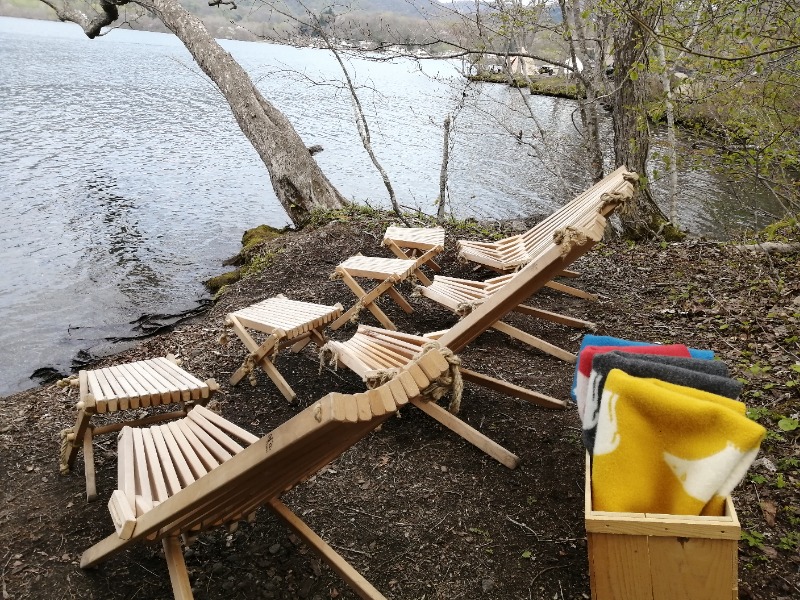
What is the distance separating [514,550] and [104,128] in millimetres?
19426

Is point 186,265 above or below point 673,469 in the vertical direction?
below

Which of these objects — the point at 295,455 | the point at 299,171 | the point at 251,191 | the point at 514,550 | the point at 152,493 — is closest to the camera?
the point at 295,455

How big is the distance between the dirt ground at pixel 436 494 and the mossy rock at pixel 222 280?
10.2ft

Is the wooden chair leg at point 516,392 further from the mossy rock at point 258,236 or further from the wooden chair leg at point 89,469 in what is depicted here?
the mossy rock at point 258,236

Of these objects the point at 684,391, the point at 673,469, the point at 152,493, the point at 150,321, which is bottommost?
the point at 150,321

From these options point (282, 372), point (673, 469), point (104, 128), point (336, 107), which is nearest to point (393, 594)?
point (673, 469)

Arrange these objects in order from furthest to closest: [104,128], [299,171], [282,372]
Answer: [104,128] < [299,171] < [282,372]

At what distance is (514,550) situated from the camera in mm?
2684

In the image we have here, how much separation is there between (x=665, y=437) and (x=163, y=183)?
45.3 feet

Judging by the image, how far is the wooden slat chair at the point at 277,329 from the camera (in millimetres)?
4066

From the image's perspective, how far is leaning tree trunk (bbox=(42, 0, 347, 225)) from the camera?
8.99 m

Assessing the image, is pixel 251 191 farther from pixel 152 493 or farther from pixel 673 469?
pixel 673 469

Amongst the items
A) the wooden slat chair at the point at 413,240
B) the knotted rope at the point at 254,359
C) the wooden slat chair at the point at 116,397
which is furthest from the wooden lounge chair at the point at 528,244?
the wooden slat chair at the point at 116,397

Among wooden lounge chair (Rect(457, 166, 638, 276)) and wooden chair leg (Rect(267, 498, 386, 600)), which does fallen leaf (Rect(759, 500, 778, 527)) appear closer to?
wooden chair leg (Rect(267, 498, 386, 600))
